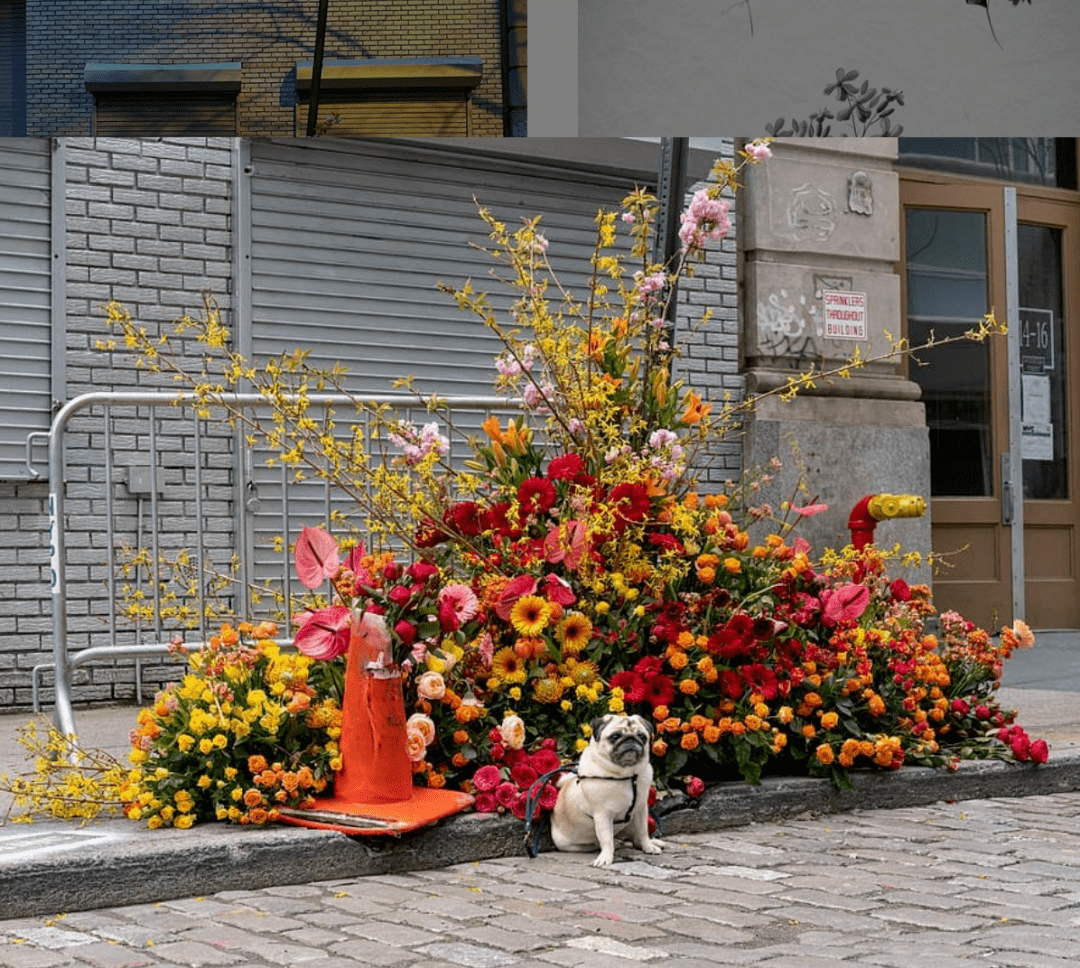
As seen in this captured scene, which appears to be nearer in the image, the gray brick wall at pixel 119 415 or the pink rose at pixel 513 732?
the pink rose at pixel 513 732

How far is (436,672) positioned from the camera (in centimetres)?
539

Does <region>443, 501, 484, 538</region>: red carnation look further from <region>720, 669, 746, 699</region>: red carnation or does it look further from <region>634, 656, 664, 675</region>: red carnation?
<region>720, 669, 746, 699</region>: red carnation

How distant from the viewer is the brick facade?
8602 mm

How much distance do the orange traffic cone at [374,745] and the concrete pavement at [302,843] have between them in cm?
11

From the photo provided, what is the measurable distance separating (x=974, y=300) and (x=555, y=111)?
4279 mm

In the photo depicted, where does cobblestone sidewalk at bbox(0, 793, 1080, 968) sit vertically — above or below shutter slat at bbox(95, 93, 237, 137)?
below

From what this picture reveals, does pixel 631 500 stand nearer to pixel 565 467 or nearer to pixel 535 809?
pixel 565 467

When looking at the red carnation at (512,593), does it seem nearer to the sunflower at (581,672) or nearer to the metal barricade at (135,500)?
the sunflower at (581,672)

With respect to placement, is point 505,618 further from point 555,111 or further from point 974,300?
point 974,300

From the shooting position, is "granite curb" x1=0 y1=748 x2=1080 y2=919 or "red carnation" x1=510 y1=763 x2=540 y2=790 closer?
"granite curb" x1=0 y1=748 x2=1080 y2=919

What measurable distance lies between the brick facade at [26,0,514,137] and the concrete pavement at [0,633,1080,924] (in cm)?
369

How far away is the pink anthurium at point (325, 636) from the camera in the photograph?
5.38 meters

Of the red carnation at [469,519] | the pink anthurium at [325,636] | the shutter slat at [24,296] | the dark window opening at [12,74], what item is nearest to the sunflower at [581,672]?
the red carnation at [469,519]

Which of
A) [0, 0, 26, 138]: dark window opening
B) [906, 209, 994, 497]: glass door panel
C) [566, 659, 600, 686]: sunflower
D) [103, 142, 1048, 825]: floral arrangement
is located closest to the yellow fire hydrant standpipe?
[103, 142, 1048, 825]: floral arrangement
